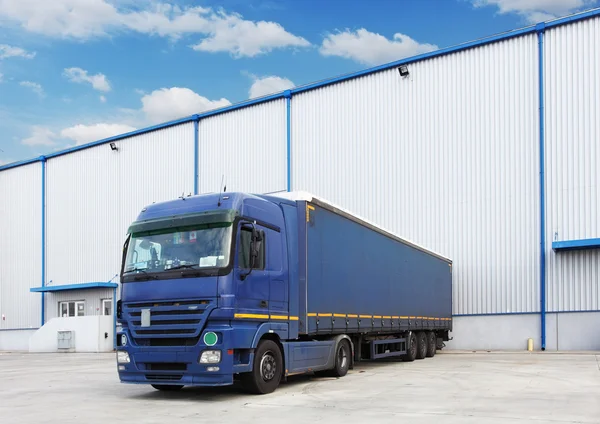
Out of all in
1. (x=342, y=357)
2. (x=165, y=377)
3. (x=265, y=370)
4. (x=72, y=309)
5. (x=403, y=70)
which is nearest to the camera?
(x=165, y=377)

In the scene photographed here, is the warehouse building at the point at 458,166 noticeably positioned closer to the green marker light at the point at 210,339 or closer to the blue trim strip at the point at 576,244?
the blue trim strip at the point at 576,244

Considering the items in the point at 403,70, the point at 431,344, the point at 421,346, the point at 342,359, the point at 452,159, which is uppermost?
the point at 403,70

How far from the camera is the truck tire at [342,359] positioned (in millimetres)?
13531

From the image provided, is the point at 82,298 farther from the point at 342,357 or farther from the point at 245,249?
the point at 245,249

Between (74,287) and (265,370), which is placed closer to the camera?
(265,370)

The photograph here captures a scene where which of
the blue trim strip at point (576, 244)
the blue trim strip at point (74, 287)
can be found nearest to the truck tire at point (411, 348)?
Result: the blue trim strip at point (576, 244)

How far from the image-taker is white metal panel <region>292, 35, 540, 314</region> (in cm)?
2369

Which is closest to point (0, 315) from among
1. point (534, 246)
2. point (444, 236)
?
point (444, 236)

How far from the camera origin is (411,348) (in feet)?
60.9

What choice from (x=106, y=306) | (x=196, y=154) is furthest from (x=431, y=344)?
(x=106, y=306)

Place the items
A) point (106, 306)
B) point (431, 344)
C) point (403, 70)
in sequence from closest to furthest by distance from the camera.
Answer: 1. point (431, 344)
2. point (403, 70)
3. point (106, 306)

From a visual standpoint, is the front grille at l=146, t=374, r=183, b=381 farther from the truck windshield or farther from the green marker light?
the truck windshield

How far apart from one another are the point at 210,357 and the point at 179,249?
6.07 ft

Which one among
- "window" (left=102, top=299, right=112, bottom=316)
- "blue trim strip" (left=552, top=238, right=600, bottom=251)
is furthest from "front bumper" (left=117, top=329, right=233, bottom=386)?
"window" (left=102, top=299, right=112, bottom=316)
